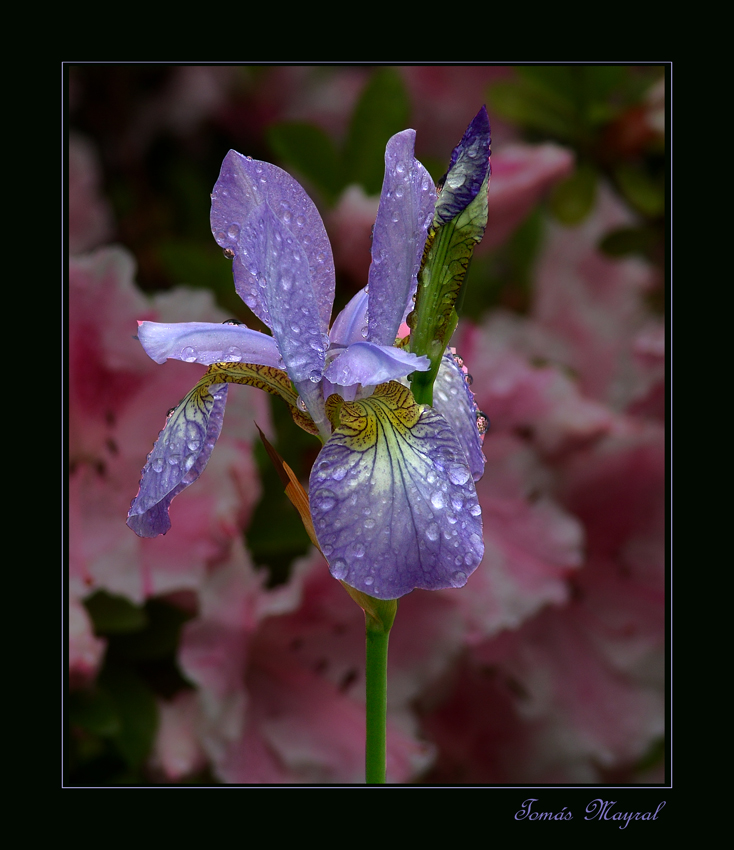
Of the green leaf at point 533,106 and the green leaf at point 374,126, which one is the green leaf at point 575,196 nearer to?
the green leaf at point 533,106

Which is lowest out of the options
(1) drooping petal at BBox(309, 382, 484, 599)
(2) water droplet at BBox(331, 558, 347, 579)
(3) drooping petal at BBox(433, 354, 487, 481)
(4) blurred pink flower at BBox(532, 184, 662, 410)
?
(2) water droplet at BBox(331, 558, 347, 579)

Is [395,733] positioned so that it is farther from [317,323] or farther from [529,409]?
[317,323]

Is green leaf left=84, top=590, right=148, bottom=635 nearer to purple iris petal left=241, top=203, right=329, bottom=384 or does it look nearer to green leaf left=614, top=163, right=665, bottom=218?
purple iris petal left=241, top=203, right=329, bottom=384

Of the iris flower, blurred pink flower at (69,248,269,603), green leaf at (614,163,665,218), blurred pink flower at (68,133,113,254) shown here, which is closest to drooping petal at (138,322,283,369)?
the iris flower

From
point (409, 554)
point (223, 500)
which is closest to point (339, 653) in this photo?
point (223, 500)

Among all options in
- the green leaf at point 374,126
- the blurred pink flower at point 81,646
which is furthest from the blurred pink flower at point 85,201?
the blurred pink flower at point 81,646

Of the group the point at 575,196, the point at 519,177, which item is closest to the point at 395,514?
the point at 519,177
